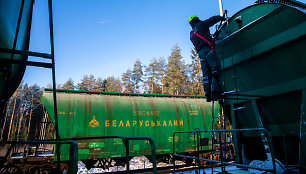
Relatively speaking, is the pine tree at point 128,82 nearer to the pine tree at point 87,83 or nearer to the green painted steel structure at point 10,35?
the pine tree at point 87,83

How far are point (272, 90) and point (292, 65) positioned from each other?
59 cm

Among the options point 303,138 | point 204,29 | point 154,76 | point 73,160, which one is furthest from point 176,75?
point 73,160

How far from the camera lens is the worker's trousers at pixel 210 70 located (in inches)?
157

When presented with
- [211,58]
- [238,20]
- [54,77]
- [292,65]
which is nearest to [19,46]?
[54,77]

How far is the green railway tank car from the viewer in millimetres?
7766

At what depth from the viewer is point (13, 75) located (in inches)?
99.7

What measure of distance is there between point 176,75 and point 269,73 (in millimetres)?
36111

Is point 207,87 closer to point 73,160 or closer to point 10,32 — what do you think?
point 73,160

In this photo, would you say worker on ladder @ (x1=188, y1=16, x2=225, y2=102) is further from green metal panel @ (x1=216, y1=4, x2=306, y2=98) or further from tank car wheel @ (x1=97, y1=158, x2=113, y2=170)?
tank car wheel @ (x1=97, y1=158, x2=113, y2=170)

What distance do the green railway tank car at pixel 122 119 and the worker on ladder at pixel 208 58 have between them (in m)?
5.21

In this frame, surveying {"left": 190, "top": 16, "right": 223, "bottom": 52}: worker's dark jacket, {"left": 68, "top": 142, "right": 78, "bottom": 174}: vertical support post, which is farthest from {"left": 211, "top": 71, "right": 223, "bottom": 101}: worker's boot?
{"left": 68, "top": 142, "right": 78, "bottom": 174}: vertical support post

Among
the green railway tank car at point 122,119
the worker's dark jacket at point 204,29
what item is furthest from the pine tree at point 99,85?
the worker's dark jacket at point 204,29

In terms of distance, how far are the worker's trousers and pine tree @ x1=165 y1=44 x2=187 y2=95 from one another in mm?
33168

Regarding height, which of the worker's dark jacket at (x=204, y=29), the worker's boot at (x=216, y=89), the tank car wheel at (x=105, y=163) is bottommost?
the tank car wheel at (x=105, y=163)
